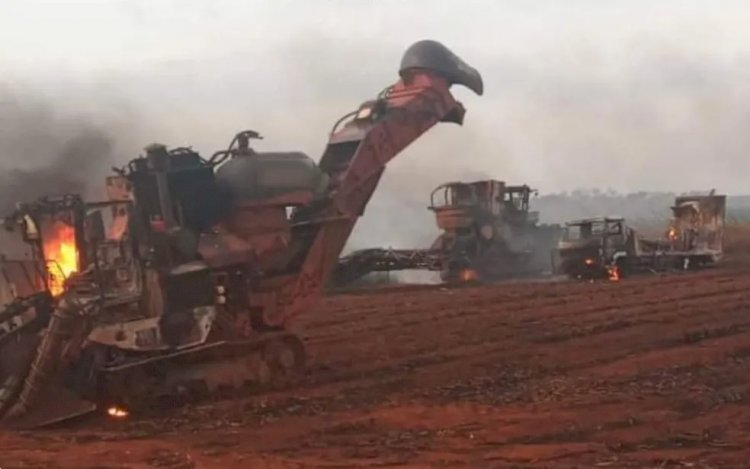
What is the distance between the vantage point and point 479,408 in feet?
35.4

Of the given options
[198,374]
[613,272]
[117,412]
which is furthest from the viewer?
[613,272]

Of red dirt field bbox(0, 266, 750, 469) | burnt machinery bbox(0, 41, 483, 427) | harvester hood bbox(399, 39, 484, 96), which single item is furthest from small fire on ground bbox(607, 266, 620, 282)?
burnt machinery bbox(0, 41, 483, 427)

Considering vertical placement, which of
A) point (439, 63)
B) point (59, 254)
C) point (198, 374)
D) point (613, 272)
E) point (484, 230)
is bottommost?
point (198, 374)

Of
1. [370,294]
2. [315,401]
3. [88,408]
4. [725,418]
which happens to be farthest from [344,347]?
[370,294]

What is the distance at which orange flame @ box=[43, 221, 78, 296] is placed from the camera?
11.9 metres

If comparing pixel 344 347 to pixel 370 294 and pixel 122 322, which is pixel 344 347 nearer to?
pixel 122 322

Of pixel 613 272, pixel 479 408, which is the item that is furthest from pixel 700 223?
pixel 479 408

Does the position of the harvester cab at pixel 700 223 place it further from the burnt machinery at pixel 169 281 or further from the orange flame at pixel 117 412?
the orange flame at pixel 117 412

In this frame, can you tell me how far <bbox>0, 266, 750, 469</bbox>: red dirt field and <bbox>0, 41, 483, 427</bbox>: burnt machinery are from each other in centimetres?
49

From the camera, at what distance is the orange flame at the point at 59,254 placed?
1190cm

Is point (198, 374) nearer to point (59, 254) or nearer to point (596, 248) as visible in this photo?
point (59, 254)

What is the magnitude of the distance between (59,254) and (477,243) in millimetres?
23092

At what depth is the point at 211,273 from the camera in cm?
1254

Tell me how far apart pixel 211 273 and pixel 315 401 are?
2061mm
